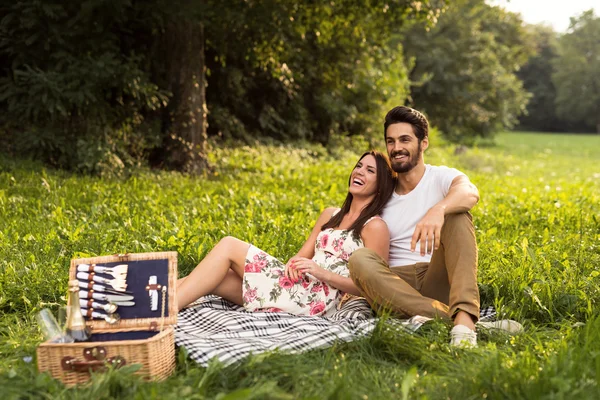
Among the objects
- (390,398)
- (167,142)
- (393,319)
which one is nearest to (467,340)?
(393,319)

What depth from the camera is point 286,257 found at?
5551 millimetres

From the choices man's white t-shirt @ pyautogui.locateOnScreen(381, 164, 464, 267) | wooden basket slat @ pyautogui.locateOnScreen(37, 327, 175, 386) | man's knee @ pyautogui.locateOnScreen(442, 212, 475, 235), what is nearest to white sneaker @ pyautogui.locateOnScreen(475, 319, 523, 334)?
man's knee @ pyautogui.locateOnScreen(442, 212, 475, 235)

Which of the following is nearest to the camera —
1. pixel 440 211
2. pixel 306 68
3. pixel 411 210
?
pixel 440 211

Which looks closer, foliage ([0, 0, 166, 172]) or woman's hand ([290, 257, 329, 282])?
woman's hand ([290, 257, 329, 282])

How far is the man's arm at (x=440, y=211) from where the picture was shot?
382 cm

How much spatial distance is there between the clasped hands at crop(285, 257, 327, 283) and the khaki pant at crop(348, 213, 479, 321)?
0.24 metres

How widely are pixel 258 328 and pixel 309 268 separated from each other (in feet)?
1.72

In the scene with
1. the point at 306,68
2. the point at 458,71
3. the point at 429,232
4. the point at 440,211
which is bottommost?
the point at 429,232

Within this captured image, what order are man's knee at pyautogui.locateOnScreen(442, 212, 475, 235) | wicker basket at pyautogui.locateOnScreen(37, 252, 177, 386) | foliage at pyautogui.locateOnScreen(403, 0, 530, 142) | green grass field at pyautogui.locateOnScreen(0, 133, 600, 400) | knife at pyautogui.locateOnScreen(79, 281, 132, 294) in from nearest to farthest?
green grass field at pyautogui.locateOnScreen(0, 133, 600, 400)
wicker basket at pyautogui.locateOnScreen(37, 252, 177, 386)
knife at pyautogui.locateOnScreen(79, 281, 132, 294)
man's knee at pyautogui.locateOnScreen(442, 212, 475, 235)
foliage at pyautogui.locateOnScreen(403, 0, 530, 142)

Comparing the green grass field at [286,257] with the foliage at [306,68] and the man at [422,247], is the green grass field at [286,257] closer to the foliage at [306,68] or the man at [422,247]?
the man at [422,247]

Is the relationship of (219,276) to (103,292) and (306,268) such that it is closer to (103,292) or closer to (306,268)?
(306,268)

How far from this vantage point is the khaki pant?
12.6 feet

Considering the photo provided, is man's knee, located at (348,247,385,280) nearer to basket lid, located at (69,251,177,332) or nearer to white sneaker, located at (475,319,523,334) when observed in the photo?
white sneaker, located at (475,319,523,334)

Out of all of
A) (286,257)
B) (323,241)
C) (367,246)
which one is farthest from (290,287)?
(286,257)
